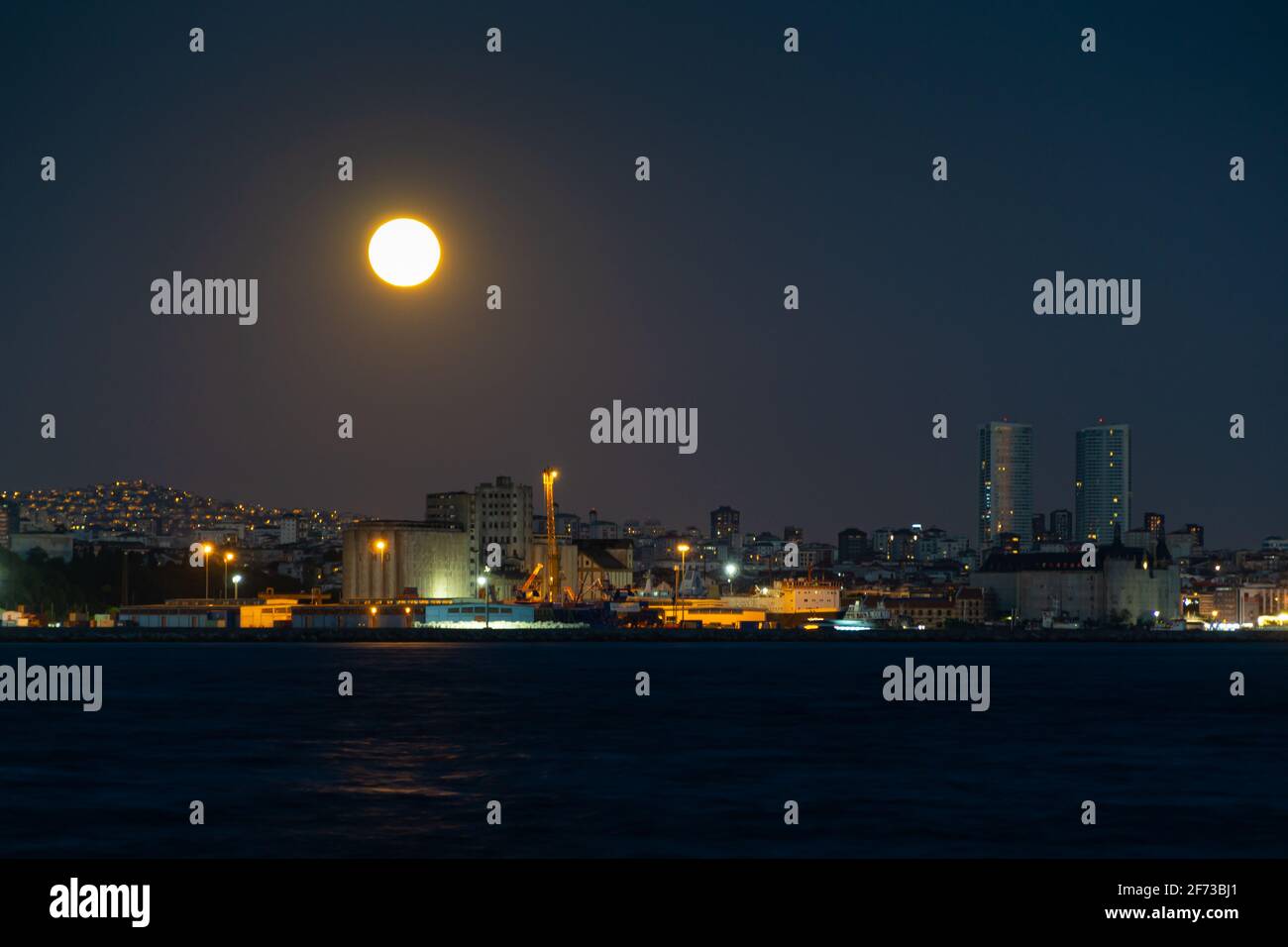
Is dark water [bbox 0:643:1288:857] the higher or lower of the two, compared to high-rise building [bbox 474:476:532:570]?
lower

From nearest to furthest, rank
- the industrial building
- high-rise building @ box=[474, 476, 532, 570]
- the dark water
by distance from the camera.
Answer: the dark water
the industrial building
high-rise building @ box=[474, 476, 532, 570]

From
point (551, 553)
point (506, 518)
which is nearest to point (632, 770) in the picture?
point (551, 553)

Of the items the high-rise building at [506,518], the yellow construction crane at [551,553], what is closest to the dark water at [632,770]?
the yellow construction crane at [551,553]

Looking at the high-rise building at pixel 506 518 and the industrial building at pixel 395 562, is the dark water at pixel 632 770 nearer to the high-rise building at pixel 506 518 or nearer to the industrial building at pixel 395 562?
the industrial building at pixel 395 562

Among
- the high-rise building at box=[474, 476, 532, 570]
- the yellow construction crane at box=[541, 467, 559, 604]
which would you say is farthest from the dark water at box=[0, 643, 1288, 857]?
the high-rise building at box=[474, 476, 532, 570]

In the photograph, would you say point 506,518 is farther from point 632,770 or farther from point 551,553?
point 632,770

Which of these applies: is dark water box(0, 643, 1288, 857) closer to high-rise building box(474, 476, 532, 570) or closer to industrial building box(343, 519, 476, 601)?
industrial building box(343, 519, 476, 601)

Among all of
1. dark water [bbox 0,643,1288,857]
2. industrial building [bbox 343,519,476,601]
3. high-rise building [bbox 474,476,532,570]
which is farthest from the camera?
high-rise building [bbox 474,476,532,570]

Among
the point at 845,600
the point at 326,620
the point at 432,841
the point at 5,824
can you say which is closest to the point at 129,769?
Answer: the point at 5,824
